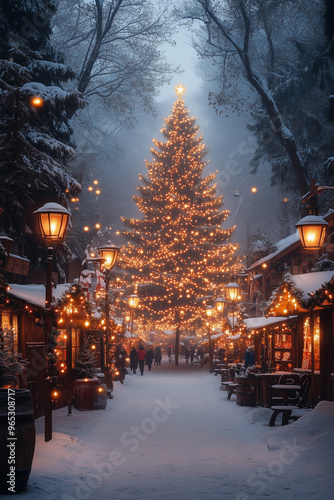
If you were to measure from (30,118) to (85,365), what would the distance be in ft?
25.0

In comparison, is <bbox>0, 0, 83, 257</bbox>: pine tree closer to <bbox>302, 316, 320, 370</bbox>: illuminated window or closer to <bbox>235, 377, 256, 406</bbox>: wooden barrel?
<bbox>235, 377, 256, 406</bbox>: wooden barrel

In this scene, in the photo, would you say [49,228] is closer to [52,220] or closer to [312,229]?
[52,220]

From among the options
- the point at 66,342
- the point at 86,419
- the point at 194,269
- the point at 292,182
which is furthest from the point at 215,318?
the point at 86,419

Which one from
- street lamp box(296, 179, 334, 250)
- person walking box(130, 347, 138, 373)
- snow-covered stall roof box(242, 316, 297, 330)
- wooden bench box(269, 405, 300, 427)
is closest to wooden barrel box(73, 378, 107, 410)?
wooden bench box(269, 405, 300, 427)

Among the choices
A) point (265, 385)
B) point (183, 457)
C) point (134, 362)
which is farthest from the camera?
point (134, 362)

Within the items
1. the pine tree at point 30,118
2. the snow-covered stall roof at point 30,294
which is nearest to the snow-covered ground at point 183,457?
the snow-covered stall roof at point 30,294

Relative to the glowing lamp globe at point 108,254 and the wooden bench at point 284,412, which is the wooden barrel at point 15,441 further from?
the glowing lamp globe at point 108,254

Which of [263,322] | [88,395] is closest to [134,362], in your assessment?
[263,322]

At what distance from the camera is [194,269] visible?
47.3 meters

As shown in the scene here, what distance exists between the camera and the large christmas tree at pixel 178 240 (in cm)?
4684

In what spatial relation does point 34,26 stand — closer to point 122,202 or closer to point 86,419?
point 86,419

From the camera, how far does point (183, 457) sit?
10.7 meters

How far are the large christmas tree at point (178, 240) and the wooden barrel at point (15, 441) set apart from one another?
127 ft

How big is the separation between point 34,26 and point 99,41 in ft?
29.1
